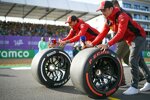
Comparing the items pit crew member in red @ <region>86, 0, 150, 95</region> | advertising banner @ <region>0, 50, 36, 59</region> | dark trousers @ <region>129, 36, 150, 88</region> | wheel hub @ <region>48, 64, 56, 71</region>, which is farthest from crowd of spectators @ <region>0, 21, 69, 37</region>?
dark trousers @ <region>129, 36, 150, 88</region>

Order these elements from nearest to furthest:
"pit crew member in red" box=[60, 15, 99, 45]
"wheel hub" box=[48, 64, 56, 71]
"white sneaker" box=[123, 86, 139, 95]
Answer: "white sneaker" box=[123, 86, 139, 95], "wheel hub" box=[48, 64, 56, 71], "pit crew member in red" box=[60, 15, 99, 45]

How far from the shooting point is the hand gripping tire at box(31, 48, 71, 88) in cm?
539

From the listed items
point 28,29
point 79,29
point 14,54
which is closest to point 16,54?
point 14,54

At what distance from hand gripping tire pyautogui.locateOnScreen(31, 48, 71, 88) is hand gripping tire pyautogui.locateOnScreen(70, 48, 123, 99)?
1.31 metres

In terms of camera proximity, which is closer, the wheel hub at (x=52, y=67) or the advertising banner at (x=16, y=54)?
the wheel hub at (x=52, y=67)

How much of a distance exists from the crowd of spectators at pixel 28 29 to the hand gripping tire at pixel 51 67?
1707 centimetres

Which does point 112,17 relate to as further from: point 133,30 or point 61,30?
point 61,30

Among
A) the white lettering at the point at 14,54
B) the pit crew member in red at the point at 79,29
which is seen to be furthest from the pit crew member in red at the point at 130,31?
the white lettering at the point at 14,54

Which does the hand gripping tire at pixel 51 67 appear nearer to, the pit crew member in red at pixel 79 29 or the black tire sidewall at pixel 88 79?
the pit crew member in red at pixel 79 29

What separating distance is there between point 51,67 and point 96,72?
1.60m

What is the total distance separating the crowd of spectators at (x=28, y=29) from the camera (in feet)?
76.4

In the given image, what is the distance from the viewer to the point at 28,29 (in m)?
26.1

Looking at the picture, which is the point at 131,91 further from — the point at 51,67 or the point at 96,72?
the point at 51,67

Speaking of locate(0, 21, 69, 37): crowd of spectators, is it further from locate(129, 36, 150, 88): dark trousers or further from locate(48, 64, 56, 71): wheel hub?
locate(129, 36, 150, 88): dark trousers
